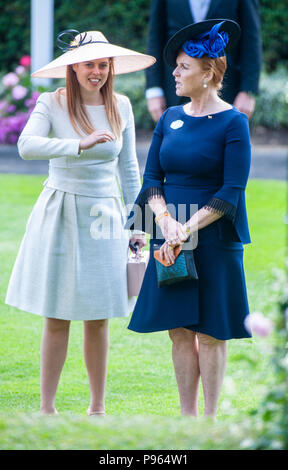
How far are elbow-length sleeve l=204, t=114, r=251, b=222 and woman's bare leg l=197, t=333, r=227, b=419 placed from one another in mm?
628

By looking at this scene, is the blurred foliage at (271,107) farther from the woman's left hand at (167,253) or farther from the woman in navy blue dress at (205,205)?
the woman's left hand at (167,253)

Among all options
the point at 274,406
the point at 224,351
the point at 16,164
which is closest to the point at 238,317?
the point at 224,351

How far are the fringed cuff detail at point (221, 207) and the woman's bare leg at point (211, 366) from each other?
613 millimetres

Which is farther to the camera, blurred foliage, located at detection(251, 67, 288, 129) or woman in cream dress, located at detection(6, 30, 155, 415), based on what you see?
blurred foliage, located at detection(251, 67, 288, 129)

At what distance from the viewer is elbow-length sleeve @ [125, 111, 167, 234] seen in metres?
3.74

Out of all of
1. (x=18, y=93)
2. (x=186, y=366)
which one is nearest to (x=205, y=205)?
(x=186, y=366)

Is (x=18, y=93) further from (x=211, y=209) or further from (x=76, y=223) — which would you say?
(x=211, y=209)

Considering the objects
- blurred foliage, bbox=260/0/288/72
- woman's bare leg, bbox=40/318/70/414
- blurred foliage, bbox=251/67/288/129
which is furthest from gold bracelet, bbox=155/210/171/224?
blurred foliage, bbox=260/0/288/72

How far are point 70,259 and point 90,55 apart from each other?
3.42ft

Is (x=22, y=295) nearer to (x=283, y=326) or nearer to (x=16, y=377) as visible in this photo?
(x=16, y=377)

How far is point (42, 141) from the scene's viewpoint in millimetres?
3701

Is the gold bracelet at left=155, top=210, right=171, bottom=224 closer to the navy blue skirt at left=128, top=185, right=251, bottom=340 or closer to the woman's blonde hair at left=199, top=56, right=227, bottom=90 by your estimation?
the navy blue skirt at left=128, top=185, right=251, bottom=340

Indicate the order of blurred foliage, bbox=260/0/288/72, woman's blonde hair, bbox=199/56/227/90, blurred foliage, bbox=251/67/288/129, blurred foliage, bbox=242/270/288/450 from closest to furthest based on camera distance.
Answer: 1. blurred foliage, bbox=242/270/288/450
2. woman's blonde hair, bbox=199/56/227/90
3. blurred foliage, bbox=251/67/288/129
4. blurred foliage, bbox=260/0/288/72

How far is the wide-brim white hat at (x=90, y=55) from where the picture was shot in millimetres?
3848
